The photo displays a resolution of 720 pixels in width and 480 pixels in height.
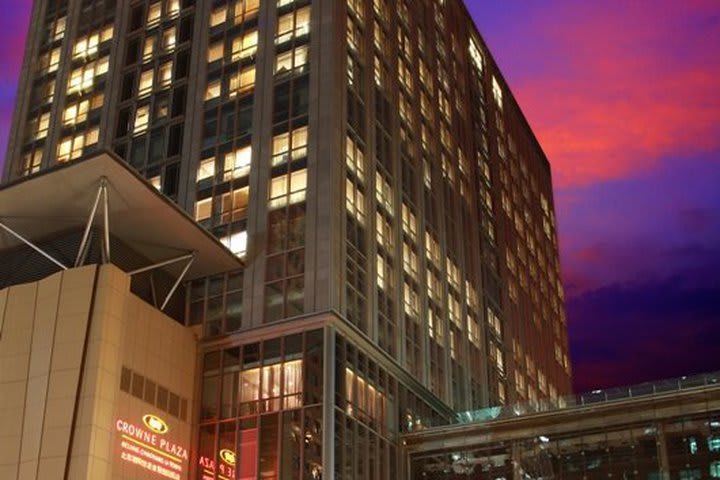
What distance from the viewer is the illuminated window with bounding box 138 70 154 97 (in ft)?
232

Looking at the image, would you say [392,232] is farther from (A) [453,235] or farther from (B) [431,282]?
(A) [453,235]

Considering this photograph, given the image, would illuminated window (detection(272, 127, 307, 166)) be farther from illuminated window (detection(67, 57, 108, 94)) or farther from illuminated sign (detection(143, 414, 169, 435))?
illuminated window (detection(67, 57, 108, 94))

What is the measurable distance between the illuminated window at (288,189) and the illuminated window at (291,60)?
794 cm

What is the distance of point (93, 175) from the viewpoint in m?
51.9

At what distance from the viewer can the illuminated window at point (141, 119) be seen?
6900 cm

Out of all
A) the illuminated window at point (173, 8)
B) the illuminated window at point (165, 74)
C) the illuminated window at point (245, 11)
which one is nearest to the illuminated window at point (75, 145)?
the illuminated window at point (165, 74)

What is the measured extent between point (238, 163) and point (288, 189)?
4562 millimetres

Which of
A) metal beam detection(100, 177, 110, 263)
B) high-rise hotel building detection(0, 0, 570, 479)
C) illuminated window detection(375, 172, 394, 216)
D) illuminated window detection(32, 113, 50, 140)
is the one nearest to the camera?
metal beam detection(100, 177, 110, 263)

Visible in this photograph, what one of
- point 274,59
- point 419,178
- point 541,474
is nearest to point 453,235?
point 419,178

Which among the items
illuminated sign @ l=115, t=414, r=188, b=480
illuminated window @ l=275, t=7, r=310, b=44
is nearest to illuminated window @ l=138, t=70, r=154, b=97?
illuminated window @ l=275, t=7, r=310, b=44

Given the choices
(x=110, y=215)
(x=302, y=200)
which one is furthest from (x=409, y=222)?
(x=110, y=215)

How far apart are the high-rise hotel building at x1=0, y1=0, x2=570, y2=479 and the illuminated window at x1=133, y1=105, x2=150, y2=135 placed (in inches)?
6.9

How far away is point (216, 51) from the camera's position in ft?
226

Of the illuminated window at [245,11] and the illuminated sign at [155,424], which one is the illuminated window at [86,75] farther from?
the illuminated sign at [155,424]
